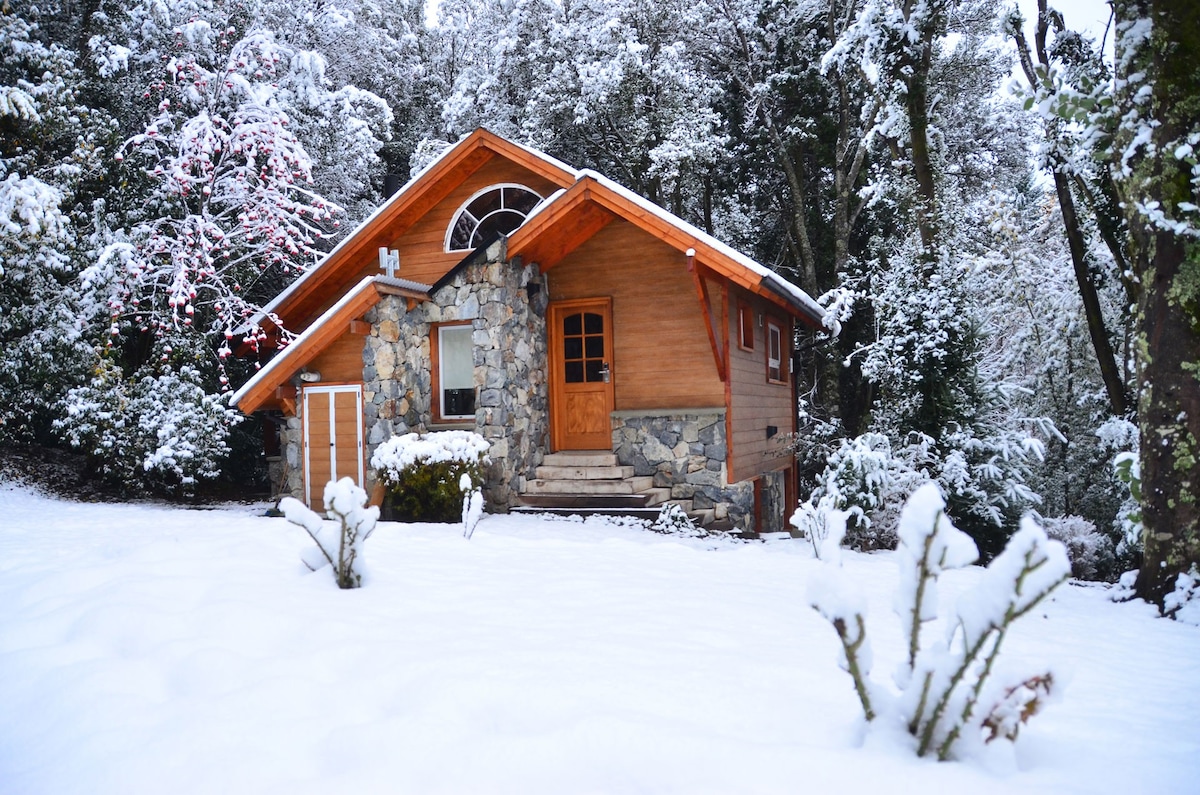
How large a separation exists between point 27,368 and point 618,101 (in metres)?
12.1

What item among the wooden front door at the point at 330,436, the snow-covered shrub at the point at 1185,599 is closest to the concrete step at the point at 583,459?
the wooden front door at the point at 330,436

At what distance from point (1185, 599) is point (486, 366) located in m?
7.46

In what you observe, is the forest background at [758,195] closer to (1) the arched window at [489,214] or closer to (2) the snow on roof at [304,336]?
(2) the snow on roof at [304,336]

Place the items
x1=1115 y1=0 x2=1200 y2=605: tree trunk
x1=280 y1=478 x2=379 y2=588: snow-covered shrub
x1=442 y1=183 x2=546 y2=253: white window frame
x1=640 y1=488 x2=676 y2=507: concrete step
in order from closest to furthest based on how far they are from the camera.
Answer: x1=280 y1=478 x2=379 y2=588: snow-covered shrub
x1=1115 y1=0 x2=1200 y2=605: tree trunk
x1=640 y1=488 x2=676 y2=507: concrete step
x1=442 y1=183 x2=546 y2=253: white window frame

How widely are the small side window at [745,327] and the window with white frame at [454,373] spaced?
12.9 ft

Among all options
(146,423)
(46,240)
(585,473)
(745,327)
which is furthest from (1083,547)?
(46,240)

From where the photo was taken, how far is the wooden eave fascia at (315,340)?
9.70 meters

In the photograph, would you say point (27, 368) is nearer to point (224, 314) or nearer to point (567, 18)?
point (224, 314)

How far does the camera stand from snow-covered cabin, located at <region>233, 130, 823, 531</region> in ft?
31.2

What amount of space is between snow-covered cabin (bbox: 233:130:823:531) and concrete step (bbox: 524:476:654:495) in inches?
0.8

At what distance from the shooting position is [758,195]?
62.7 feet

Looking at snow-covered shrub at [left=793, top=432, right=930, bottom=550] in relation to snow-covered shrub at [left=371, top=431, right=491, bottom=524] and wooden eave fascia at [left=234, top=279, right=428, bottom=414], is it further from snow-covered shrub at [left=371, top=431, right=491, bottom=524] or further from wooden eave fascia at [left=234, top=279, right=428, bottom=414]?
wooden eave fascia at [left=234, top=279, right=428, bottom=414]

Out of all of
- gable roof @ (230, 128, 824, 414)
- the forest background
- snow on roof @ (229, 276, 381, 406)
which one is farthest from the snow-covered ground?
snow on roof @ (229, 276, 381, 406)

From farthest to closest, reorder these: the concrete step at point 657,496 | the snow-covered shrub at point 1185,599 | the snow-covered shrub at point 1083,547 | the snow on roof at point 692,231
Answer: the concrete step at point 657,496 → the snow on roof at point 692,231 → the snow-covered shrub at point 1083,547 → the snow-covered shrub at point 1185,599
